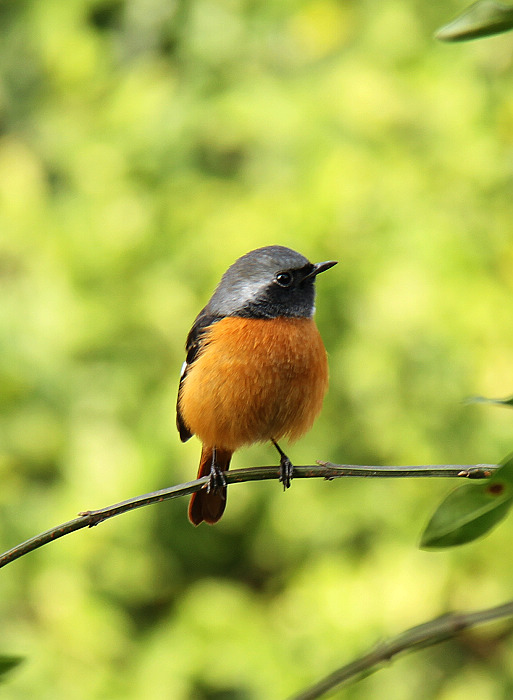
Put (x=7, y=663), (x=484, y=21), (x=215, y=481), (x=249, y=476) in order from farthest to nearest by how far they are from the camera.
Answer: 1. (x=215, y=481)
2. (x=249, y=476)
3. (x=7, y=663)
4. (x=484, y=21)

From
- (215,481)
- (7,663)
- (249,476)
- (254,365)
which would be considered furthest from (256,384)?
(7,663)

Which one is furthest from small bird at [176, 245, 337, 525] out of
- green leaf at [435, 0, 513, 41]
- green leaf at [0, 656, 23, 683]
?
green leaf at [435, 0, 513, 41]

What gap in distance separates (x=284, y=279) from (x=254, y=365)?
0.43 meters

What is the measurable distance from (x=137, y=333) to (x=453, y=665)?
2.82m

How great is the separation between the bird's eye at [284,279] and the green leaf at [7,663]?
203 centimetres

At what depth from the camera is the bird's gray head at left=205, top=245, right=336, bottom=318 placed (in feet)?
9.78

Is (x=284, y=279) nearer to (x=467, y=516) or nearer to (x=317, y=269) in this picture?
(x=317, y=269)

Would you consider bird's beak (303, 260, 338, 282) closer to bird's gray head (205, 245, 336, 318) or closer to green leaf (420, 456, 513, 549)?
bird's gray head (205, 245, 336, 318)

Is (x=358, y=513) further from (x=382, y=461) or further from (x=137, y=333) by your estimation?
(x=137, y=333)

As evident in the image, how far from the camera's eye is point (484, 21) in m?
1.00

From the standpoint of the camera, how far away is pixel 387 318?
15.0 feet

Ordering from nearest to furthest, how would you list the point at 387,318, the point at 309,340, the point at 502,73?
the point at 309,340, the point at 387,318, the point at 502,73

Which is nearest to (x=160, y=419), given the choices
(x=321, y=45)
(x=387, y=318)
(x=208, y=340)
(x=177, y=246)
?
(x=177, y=246)

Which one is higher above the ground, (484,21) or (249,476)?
(484,21)
